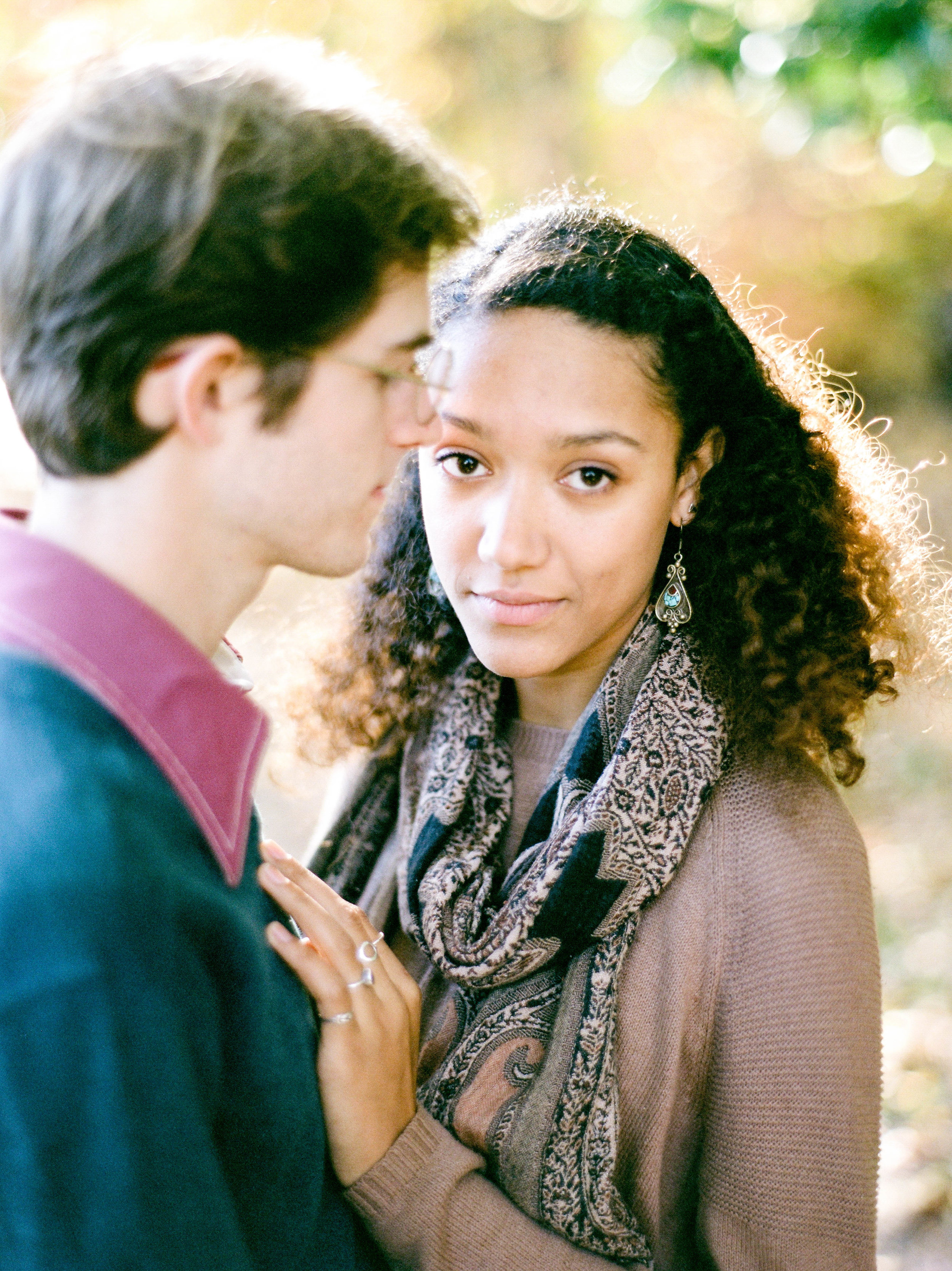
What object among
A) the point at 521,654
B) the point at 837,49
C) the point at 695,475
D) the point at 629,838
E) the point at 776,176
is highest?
the point at 776,176

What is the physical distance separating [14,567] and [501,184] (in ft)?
28.3

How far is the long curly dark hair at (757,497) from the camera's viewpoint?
1.57 meters

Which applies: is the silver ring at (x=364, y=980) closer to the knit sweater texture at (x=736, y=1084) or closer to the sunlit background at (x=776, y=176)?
the knit sweater texture at (x=736, y=1084)

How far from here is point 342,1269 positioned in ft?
4.19

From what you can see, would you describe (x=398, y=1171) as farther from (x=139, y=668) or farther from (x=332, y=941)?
(x=139, y=668)

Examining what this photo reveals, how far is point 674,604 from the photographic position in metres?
1.70

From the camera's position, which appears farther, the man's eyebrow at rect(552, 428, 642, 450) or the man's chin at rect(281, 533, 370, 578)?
the man's eyebrow at rect(552, 428, 642, 450)

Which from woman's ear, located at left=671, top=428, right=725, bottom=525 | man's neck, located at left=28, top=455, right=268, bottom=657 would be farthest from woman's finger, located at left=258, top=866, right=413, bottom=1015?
woman's ear, located at left=671, top=428, right=725, bottom=525

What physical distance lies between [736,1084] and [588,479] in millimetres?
908

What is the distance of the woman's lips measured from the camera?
1.58 metres

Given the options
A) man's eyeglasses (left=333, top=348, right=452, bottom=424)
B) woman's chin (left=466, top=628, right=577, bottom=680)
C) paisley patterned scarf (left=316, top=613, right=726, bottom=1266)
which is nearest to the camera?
man's eyeglasses (left=333, top=348, right=452, bottom=424)

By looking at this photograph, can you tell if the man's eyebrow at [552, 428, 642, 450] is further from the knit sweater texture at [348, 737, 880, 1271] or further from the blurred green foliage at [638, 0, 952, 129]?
the blurred green foliage at [638, 0, 952, 129]

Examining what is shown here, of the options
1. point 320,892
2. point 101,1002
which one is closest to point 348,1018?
point 320,892

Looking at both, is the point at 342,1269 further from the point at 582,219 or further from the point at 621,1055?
the point at 582,219
